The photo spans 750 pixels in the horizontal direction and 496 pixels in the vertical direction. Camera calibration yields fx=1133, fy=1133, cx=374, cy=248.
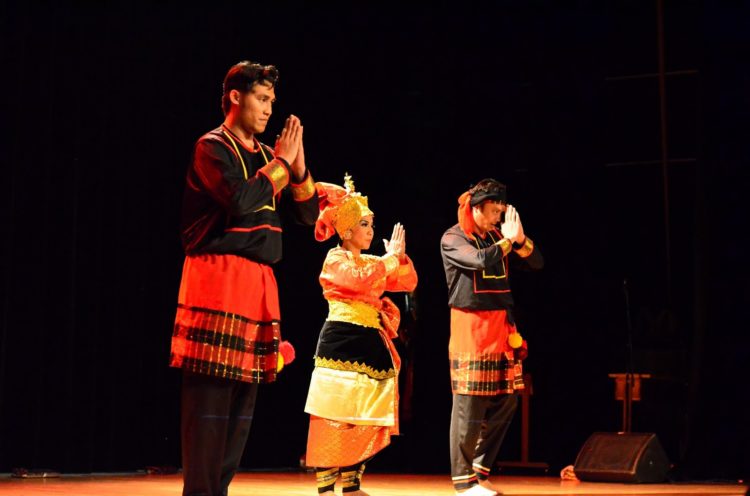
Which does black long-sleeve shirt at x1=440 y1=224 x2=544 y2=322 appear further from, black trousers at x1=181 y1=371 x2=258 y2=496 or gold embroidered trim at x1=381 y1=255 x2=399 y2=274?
black trousers at x1=181 y1=371 x2=258 y2=496

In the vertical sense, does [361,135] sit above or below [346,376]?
above

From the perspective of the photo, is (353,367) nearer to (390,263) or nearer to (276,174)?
(390,263)

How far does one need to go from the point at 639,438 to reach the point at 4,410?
351 cm

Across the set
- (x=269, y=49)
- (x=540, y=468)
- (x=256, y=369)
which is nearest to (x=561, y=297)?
(x=540, y=468)

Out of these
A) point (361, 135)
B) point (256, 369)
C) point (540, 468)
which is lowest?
point (540, 468)

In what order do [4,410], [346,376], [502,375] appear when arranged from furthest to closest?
[4,410] → [502,375] → [346,376]

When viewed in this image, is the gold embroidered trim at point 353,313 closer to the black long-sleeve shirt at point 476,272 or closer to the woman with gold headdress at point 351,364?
the woman with gold headdress at point 351,364

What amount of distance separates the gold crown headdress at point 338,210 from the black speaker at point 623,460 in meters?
2.72

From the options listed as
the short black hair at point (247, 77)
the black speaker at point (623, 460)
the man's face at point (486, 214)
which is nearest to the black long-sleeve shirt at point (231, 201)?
the short black hair at point (247, 77)

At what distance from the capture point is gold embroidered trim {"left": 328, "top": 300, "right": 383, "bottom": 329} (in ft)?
14.4

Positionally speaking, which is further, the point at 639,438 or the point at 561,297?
the point at 561,297

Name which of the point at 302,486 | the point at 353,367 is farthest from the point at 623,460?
the point at 353,367

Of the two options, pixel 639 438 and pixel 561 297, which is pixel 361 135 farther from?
pixel 639 438

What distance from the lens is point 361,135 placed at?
761 centimetres
